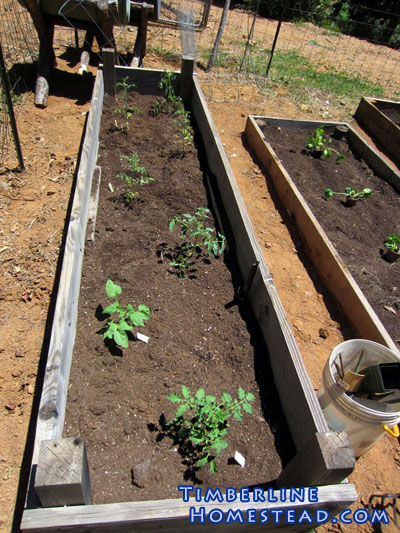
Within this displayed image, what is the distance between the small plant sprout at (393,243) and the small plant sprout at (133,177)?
252cm

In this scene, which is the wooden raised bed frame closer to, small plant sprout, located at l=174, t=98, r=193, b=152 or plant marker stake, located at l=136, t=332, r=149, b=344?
plant marker stake, located at l=136, t=332, r=149, b=344

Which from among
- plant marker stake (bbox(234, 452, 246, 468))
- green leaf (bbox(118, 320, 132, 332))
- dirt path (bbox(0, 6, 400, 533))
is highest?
green leaf (bbox(118, 320, 132, 332))

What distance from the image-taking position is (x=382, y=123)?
6.45 metres

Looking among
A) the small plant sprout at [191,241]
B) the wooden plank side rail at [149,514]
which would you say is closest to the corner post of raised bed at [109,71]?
the small plant sprout at [191,241]

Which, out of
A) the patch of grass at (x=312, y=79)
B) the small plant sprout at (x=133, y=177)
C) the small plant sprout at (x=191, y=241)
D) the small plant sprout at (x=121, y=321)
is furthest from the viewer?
the patch of grass at (x=312, y=79)

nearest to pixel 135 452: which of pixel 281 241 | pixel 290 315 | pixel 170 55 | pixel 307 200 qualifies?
pixel 290 315

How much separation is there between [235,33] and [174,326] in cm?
1126

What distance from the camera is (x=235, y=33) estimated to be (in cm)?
1106

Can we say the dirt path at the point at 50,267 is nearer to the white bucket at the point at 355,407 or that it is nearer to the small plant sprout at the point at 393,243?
the white bucket at the point at 355,407

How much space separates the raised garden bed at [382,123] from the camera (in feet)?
20.4

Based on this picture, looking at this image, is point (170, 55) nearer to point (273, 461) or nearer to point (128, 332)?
point (128, 332)

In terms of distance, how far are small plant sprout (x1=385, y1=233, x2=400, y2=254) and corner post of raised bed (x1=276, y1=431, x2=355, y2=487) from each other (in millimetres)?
2870

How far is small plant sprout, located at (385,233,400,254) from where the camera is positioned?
3846 mm

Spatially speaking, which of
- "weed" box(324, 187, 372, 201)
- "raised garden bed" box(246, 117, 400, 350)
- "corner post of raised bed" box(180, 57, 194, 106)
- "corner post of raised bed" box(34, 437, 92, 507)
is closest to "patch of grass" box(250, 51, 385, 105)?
"raised garden bed" box(246, 117, 400, 350)
